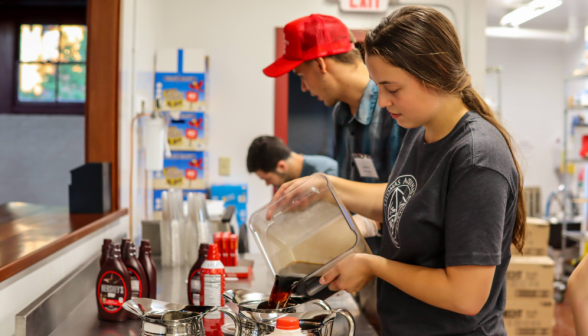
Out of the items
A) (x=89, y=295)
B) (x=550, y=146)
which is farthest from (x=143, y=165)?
(x=550, y=146)

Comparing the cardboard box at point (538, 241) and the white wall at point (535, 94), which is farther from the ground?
the white wall at point (535, 94)

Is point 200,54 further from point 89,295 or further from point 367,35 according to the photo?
point 367,35

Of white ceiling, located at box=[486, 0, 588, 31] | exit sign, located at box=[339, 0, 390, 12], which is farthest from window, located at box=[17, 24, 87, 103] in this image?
white ceiling, located at box=[486, 0, 588, 31]

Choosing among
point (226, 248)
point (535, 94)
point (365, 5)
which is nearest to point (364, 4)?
point (365, 5)

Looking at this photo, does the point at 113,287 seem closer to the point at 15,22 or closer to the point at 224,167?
the point at 224,167

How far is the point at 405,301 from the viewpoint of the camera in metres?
1.10

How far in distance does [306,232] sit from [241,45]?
2753 mm

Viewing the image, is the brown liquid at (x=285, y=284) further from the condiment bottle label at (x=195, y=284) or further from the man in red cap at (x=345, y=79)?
the man in red cap at (x=345, y=79)

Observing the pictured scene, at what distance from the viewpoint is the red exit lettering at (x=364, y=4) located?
3.66m

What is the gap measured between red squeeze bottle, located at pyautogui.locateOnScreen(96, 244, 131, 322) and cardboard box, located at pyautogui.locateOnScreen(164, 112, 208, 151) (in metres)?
2.23

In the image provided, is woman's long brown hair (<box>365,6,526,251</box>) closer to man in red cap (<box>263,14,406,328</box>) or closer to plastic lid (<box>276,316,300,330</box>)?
plastic lid (<box>276,316,300,330</box>)

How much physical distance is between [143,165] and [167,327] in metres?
2.22

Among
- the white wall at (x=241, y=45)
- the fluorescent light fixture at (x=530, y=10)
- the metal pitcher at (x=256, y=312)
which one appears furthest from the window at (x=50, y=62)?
the fluorescent light fixture at (x=530, y=10)

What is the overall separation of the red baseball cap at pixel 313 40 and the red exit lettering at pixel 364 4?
78.1 inches
